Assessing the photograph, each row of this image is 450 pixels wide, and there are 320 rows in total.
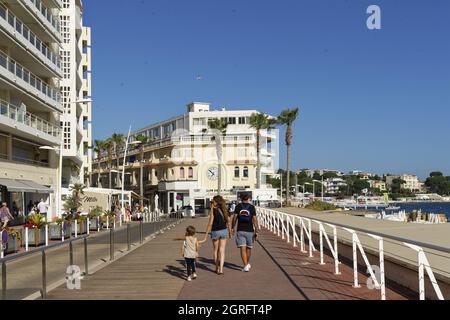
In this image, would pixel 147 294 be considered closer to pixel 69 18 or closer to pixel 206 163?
pixel 69 18

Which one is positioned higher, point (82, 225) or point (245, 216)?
point (245, 216)

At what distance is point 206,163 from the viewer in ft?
254

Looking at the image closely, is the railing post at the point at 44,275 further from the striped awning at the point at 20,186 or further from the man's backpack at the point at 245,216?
the striped awning at the point at 20,186

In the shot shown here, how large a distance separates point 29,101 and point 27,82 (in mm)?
3191

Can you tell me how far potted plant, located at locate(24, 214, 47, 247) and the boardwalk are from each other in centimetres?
686

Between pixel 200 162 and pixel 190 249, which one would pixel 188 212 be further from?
pixel 190 249

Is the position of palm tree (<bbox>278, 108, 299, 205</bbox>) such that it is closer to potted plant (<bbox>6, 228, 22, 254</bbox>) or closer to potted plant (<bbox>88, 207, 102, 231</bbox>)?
potted plant (<bbox>88, 207, 102, 231</bbox>)

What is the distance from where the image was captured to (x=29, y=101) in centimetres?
3931

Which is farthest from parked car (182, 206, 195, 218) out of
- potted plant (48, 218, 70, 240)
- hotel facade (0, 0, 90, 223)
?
potted plant (48, 218, 70, 240)

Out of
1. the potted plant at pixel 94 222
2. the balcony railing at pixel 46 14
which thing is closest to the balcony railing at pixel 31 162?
the potted plant at pixel 94 222

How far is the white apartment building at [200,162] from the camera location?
70.4 m

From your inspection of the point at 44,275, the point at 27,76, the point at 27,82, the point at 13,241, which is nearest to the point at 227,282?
the point at 44,275

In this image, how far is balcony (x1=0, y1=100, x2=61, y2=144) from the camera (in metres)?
31.5
